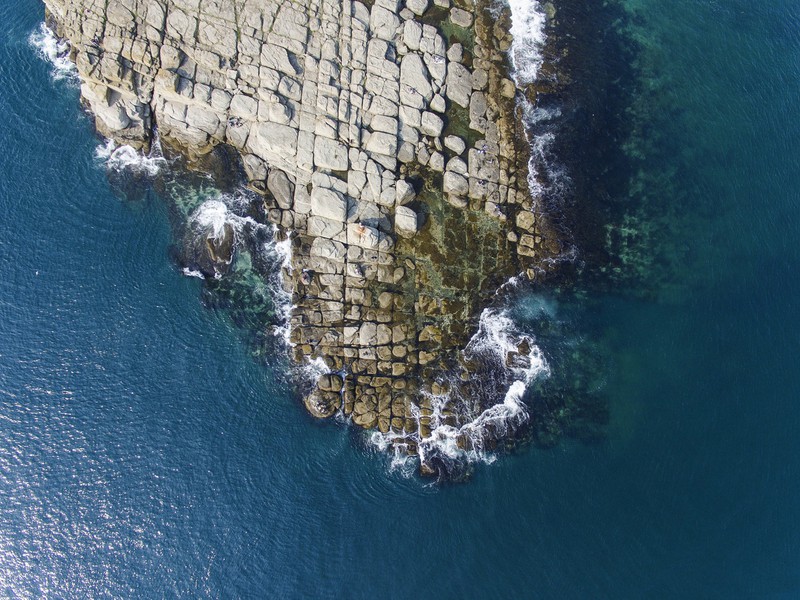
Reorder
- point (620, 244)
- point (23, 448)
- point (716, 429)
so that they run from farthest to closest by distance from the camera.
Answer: point (620, 244) → point (716, 429) → point (23, 448)

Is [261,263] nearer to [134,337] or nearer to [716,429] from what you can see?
[134,337]

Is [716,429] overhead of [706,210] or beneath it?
beneath

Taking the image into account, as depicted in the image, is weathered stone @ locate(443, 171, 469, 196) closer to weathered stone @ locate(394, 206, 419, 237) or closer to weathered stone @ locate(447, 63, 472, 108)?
weathered stone @ locate(394, 206, 419, 237)

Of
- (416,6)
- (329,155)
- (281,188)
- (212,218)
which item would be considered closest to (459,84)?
(416,6)

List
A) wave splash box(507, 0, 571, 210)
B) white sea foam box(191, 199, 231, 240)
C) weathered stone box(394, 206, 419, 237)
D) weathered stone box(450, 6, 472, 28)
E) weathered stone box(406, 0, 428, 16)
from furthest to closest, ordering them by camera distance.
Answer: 1. weathered stone box(450, 6, 472, 28)
2. weathered stone box(406, 0, 428, 16)
3. wave splash box(507, 0, 571, 210)
4. weathered stone box(394, 206, 419, 237)
5. white sea foam box(191, 199, 231, 240)

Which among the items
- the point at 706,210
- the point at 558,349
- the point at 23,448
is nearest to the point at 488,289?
the point at 558,349

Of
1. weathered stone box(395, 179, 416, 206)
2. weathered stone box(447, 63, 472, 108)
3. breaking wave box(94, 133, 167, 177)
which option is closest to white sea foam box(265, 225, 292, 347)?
weathered stone box(395, 179, 416, 206)

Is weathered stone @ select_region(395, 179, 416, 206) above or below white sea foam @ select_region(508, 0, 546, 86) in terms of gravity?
below
